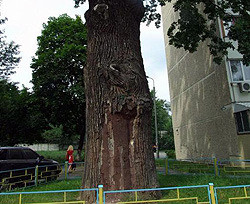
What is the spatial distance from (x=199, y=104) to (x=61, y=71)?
11.2 meters

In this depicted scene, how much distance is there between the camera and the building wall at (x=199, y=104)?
43.8 feet

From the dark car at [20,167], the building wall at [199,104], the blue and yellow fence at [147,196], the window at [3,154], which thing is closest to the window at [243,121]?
the building wall at [199,104]

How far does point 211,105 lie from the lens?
14.8 metres

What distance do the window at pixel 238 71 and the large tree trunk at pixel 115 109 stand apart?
30.4 feet

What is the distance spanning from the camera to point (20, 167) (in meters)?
8.83

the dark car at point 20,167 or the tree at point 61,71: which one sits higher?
the tree at point 61,71

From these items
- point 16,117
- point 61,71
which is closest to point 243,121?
point 61,71

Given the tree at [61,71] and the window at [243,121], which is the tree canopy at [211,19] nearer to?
the window at [243,121]

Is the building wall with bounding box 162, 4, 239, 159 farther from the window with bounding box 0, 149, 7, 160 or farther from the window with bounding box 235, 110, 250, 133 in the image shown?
the window with bounding box 0, 149, 7, 160

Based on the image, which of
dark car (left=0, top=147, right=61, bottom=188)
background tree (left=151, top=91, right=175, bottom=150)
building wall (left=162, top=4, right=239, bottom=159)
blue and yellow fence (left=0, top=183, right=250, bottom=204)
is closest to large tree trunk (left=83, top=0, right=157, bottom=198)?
blue and yellow fence (left=0, top=183, right=250, bottom=204)

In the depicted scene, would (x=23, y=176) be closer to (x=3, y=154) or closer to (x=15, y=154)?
(x=15, y=154)

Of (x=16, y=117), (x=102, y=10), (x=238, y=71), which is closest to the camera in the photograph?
(x=102, y=10)

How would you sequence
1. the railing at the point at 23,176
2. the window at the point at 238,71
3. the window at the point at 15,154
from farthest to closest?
1. the window at the point at 238,71
2. the window at the point at 15,154
3. the railing at the point at 23,176

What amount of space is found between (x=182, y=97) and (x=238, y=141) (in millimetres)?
7276
